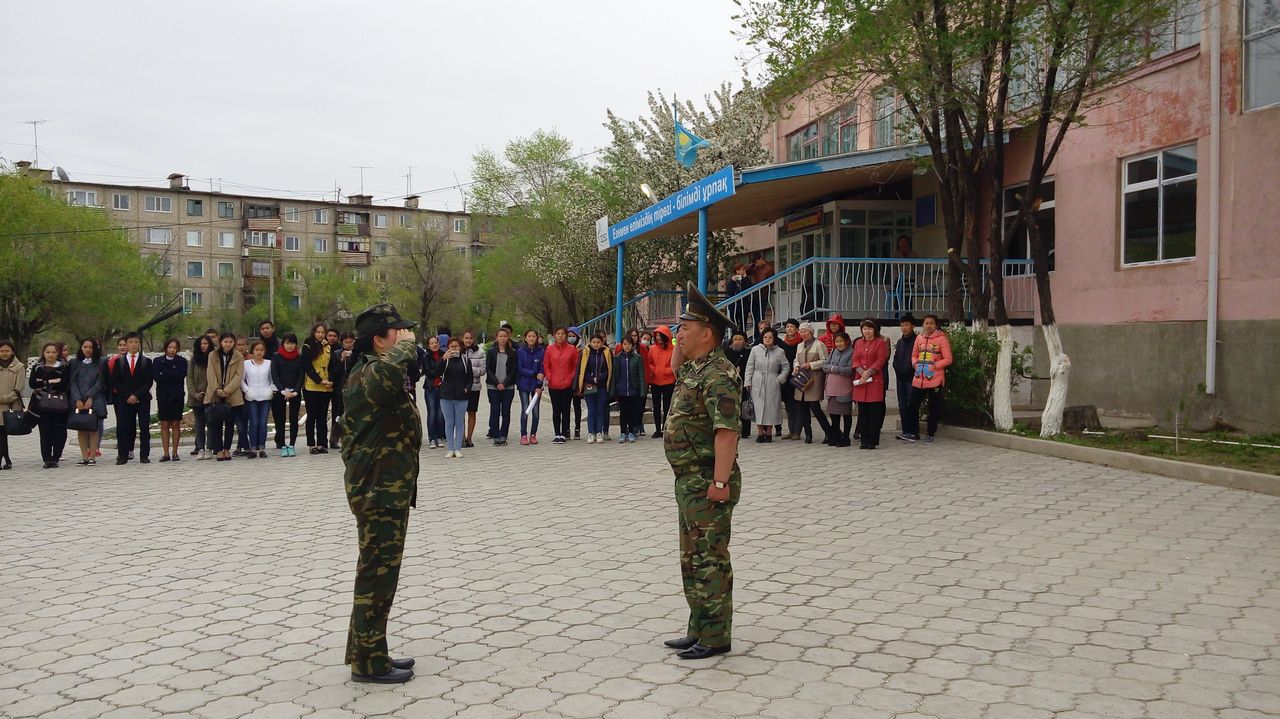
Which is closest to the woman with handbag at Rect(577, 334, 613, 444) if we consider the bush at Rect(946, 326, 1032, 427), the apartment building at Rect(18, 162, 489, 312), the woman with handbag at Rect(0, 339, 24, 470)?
the bush at Rect(946, 326, 1032, 427)

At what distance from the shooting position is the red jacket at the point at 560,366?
1496cm

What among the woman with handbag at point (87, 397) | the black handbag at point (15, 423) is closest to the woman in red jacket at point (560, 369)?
the woman with handbag at point (87, 397)

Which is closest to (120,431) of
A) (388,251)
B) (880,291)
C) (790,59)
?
(790,59)

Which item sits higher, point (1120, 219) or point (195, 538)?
point (1120, 219)

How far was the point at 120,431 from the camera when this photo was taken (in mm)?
13391

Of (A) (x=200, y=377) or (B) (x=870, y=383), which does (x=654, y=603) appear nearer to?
(B) (x=870, y=383)

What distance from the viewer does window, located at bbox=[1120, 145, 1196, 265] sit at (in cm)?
1454

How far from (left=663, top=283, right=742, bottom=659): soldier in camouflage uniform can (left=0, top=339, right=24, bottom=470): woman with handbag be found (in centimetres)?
1155

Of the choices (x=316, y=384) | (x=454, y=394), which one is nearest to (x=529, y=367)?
(x=454, y=394)

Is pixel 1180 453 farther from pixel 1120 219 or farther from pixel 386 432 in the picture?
pixel 386 432

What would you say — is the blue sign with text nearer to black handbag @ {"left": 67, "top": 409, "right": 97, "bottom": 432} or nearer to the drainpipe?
the drainpipe

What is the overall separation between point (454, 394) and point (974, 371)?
7191 millimetres

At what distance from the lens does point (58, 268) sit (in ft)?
147

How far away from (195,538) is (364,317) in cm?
433
